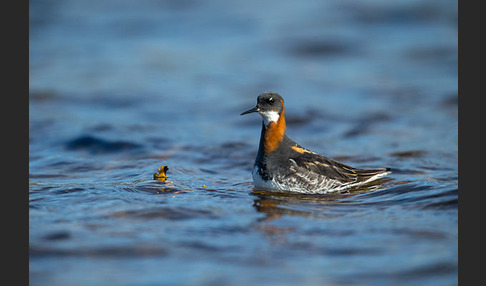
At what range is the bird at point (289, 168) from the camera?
27.5 feet

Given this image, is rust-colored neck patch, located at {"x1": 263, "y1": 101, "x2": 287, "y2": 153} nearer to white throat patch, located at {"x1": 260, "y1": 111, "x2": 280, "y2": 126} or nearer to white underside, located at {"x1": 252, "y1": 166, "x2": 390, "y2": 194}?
white throat patch, located at {"x1": 260, "y1": 111, "x2": 280, "y2": 126}

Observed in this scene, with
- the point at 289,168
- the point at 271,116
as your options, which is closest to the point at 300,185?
the point at 289,168

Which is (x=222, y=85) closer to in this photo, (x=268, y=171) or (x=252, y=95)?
(x=252, y=95)

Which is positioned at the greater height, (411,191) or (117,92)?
(117,92)

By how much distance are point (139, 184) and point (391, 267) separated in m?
3.88

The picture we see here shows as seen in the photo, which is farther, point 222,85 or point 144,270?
point 222,85

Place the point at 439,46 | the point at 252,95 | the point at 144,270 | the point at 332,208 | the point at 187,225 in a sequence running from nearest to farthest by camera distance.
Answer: the point at 144,270
the point at 187,225
the point at 332,208
the point at 252,95
the point at 439,46

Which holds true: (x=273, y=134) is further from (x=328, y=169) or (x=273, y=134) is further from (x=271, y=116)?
(x=328, y=169)

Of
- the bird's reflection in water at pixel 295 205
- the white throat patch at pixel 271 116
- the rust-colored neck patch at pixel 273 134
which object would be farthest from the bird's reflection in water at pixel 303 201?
the white throat patch at pixel 271 116

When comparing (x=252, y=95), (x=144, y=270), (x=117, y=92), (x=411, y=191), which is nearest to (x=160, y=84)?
(x=117, y=92)

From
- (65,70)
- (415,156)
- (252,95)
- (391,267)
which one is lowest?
(391,267)

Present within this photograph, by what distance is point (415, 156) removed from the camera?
10.4 metres

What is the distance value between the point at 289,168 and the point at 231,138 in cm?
340

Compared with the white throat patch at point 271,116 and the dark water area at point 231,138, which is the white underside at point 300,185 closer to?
the dark water area at point 231,138
